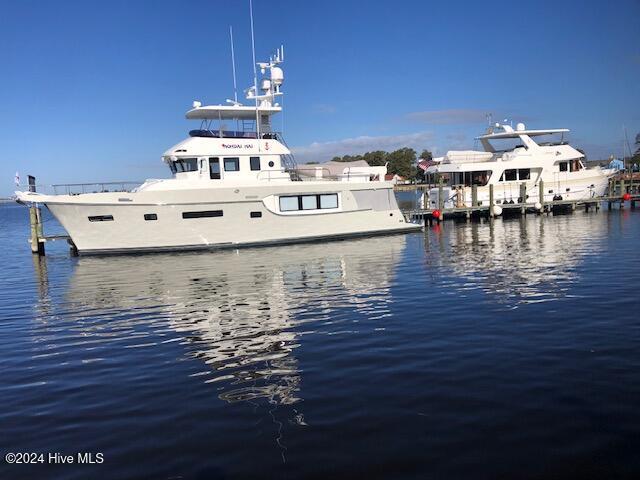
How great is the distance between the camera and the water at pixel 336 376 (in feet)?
16.0

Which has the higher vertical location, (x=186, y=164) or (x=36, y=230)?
(x=186, y=164)

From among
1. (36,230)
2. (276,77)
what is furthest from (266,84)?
(36,230)

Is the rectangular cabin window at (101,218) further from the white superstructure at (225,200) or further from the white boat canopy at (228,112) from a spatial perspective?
the white boat canopy at (228,112)

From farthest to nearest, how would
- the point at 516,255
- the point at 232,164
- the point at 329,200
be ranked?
1. the point at 329,200
2. the point at 232,164
3. the point at 516,255

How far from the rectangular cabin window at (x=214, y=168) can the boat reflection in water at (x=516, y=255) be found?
9635 mm

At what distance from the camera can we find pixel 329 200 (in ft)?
82.2

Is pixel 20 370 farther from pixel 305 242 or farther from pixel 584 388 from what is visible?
pixel 305 242

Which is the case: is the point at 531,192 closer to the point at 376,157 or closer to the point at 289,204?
the point at 289,204

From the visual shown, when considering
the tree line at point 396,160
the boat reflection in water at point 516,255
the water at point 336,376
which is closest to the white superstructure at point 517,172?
the boat reflection in water at point 516,255

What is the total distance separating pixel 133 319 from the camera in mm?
10969

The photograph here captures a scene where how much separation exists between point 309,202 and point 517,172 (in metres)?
19.3

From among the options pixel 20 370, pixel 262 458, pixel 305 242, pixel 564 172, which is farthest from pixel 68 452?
pixel 564 172

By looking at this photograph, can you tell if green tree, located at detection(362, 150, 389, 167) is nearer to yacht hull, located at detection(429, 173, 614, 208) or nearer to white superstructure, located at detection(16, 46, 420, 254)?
yacht hull, located at detection(429, 173, 614, 208)

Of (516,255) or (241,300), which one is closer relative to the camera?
(241,300)
